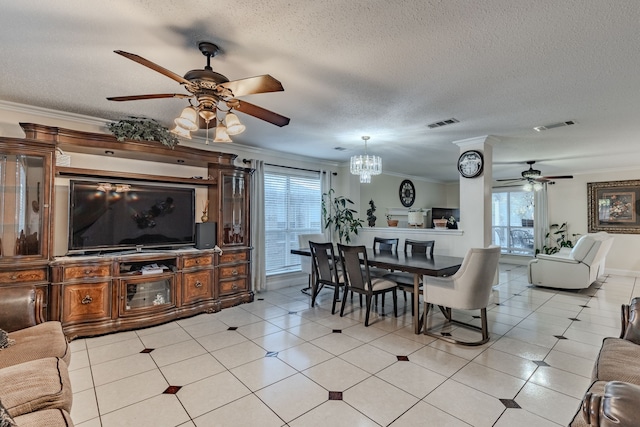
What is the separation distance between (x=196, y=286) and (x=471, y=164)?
420cm

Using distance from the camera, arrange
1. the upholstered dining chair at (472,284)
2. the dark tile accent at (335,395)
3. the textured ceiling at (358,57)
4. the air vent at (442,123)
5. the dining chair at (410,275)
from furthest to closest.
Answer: the dining chair at (410,275), the air vent at (442,123), the upholstered dining chair at (472,284), the dark tile accent at (335,395), the textured ceiling at (358,57)

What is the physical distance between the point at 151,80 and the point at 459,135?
3.78m

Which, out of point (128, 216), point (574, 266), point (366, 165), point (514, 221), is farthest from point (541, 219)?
point (128, 216)

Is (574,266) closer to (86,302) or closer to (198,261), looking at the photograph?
(198,261)

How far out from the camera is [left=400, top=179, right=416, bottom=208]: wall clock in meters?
8.20

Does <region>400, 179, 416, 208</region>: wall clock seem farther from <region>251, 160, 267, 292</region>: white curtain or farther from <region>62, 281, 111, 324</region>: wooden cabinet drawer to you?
<region>62, 281, 111, 324</region>: wooden cabinet drawer

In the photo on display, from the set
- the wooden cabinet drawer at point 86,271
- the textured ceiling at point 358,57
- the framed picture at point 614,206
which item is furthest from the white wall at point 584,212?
the wooden cabinet drawer at point 86,271

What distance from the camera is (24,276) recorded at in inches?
118

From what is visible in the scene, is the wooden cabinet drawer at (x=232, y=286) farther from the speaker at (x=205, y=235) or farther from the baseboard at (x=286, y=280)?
the baseboard at (x=286, y=280)

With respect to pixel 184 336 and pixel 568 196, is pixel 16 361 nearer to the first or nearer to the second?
pixel 184 336

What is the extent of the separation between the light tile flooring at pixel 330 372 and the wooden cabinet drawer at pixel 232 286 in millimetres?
393

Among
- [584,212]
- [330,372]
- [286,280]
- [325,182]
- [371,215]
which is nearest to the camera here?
[330,372]

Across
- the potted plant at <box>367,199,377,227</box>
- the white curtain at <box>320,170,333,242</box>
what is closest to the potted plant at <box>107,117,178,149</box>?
the white curtain at <box>320,170,333,242</box>

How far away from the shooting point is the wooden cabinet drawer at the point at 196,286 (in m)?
3.92
